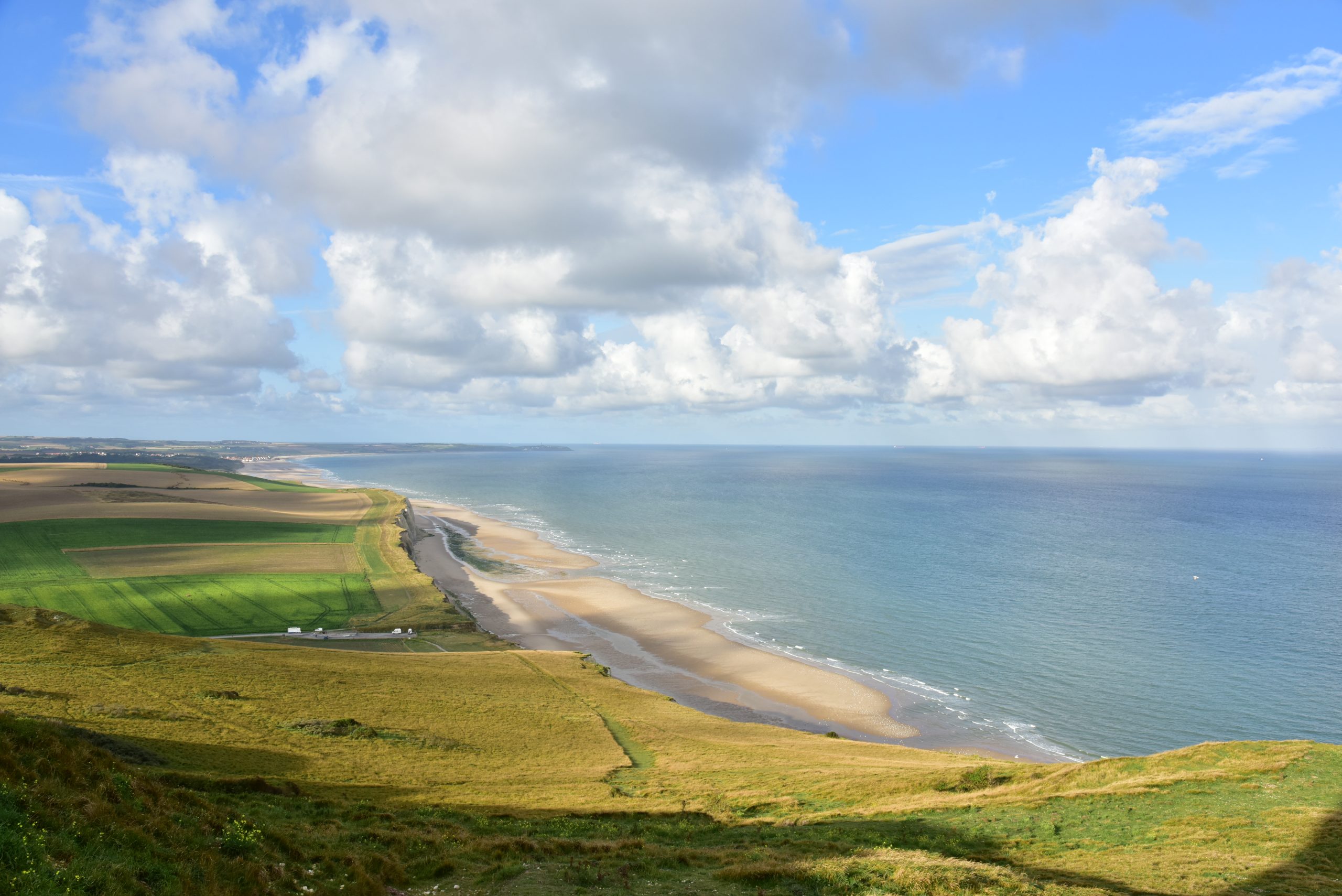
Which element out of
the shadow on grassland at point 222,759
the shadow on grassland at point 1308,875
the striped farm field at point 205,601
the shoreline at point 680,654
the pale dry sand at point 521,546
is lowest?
the shoreline at point 680,654

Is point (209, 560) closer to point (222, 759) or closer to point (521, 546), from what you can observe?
point (521, 546)

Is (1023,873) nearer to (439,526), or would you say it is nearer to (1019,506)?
(439,526)

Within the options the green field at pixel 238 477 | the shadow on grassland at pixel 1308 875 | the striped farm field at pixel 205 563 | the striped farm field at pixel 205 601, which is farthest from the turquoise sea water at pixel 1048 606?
the green field at pixel 238 477

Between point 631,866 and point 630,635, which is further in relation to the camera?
point 630,635

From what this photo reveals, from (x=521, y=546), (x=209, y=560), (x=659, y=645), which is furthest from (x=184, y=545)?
(x=659, y=645)

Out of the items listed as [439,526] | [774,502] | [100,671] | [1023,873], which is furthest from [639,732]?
[774,502]

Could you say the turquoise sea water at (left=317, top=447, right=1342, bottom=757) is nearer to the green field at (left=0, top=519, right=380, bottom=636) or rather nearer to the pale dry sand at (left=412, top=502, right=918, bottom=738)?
the pale dry sand at (left=412, top=502, right=918, bottom=738)

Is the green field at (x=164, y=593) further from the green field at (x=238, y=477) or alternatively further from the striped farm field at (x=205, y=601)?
the green field at (x=238, y=477)
